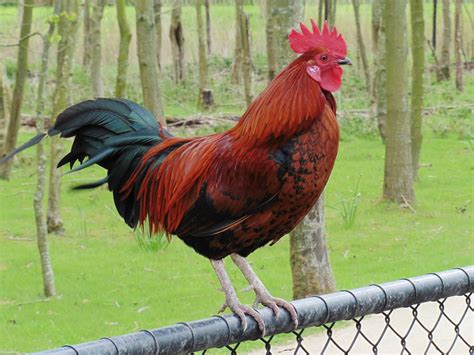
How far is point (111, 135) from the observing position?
3.04 m

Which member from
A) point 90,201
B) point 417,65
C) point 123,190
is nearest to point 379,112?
point 417,65

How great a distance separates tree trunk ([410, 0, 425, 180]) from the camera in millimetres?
10812

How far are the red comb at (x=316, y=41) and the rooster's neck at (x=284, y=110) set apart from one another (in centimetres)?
9

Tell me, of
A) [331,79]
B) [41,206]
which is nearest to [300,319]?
[331,79]

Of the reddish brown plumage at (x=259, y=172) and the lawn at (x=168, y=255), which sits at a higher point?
the reddish brown plumage at (x=259, y=172)

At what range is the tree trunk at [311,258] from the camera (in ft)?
20.4

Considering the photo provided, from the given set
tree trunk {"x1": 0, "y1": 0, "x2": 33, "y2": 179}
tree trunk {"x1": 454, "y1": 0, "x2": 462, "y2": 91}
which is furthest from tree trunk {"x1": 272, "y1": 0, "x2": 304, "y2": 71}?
tree trunk {"x1": 454, "y1": 0, "x2": 462, "y2": 91}

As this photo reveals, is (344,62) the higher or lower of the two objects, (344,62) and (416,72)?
the higher

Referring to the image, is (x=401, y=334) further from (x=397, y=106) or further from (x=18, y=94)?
(x=18, y=94)

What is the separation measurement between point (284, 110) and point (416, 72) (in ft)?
28.1

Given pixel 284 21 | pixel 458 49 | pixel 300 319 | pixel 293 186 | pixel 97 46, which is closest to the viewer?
pixel 300 319

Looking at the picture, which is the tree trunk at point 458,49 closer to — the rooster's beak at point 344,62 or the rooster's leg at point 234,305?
the rooster's beak at point 344,62

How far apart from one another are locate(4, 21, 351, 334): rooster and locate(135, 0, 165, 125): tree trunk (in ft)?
18.0

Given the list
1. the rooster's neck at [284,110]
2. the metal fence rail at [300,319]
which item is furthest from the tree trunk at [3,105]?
the metal fence rail at [300,319]
